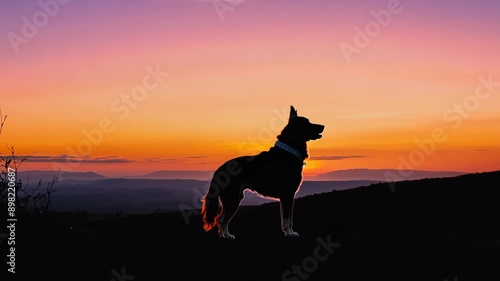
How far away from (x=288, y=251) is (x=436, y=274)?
276cm

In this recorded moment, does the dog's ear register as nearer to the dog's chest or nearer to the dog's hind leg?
the dog's chest

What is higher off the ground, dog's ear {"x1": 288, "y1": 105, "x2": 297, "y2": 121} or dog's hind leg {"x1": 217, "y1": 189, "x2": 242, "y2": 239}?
dog's ear {"x1": 288, "y1": 105, "x2": 297, "y2": 121}

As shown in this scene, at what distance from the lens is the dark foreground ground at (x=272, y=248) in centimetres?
960

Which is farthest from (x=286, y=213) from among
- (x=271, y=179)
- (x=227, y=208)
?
(x=227, y=208)

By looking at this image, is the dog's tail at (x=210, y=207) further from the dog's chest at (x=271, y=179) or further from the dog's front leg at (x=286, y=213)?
the dog's front leg at (x=286, y=213)

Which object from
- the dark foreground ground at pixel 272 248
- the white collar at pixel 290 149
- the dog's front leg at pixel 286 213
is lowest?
the dark foreground ground at pixel 272 248

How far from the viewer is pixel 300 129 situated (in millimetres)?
12188

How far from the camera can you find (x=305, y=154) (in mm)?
12328

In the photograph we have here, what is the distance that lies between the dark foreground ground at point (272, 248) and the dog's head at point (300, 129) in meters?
2.25

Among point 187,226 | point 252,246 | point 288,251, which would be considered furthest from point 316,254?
point 187,226

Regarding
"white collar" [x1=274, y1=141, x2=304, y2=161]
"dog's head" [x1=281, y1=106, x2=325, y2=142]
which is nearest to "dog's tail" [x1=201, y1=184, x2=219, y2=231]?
"white collar" [x1=274, y1=141, x2=304, y2=161]

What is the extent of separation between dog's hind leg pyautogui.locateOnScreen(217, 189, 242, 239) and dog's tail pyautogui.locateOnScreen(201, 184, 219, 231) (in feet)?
0.56

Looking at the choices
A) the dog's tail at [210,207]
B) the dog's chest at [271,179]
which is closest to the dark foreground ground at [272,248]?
the dog's tail at [210,207]

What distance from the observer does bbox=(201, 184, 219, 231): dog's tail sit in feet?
38.9
